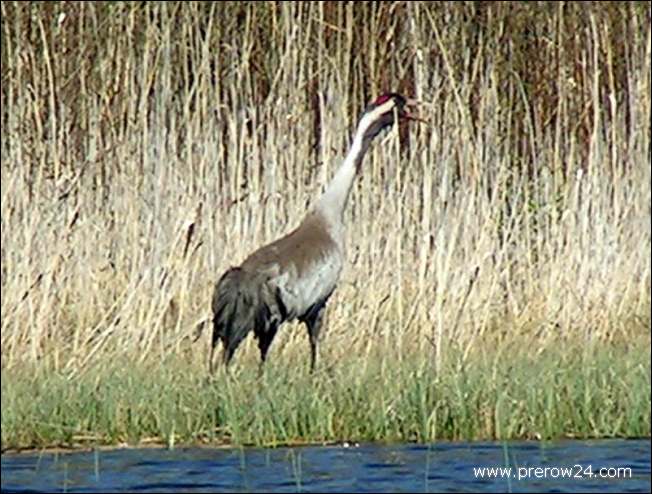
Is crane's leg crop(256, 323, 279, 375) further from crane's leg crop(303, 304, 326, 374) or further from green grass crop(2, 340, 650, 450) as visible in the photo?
green grass crop(2, 340, 650, 450)

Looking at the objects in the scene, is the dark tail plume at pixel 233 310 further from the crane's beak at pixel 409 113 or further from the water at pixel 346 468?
the crane's beak at pixel 409 113

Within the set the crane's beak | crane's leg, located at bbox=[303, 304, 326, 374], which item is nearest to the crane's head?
the crane's beak

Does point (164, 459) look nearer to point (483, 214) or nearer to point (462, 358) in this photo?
point (462, 358)

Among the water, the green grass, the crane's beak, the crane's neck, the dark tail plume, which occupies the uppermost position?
the crane's beak

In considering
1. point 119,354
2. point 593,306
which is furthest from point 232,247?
point 593,306

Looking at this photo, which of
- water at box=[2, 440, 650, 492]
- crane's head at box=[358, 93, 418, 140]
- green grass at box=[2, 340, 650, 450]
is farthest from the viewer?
crane's head at box=[358, 93, 418, 140]

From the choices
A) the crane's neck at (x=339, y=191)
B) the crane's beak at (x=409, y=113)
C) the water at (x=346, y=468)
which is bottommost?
the water at (x=346, y=468)

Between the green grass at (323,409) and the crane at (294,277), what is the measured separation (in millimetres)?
575

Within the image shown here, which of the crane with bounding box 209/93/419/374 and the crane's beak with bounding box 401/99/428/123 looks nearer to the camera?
the crane with bounding box 209/93/419/374

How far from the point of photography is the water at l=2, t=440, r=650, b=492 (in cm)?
512

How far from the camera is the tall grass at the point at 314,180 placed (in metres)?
7.10

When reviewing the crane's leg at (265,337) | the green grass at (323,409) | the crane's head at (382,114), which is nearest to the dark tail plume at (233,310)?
the crane's leg at (265,337)

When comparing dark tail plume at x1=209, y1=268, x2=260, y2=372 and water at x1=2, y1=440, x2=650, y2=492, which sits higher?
dark tail plume at x1=209, y1=268, x2=260, y2=372

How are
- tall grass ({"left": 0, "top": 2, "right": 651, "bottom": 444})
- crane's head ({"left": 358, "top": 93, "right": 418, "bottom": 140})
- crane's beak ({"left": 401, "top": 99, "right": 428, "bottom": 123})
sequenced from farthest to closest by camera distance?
crane's beak ({"left": 401, "top": 99, "right": 428, "bottom": 123})
crane's head ({"left": 358, "top": 93, "right": 418, "bottom": 140})
tall grass ({"left": 0, "top": 2, "right": 651, "bottom": 444})
